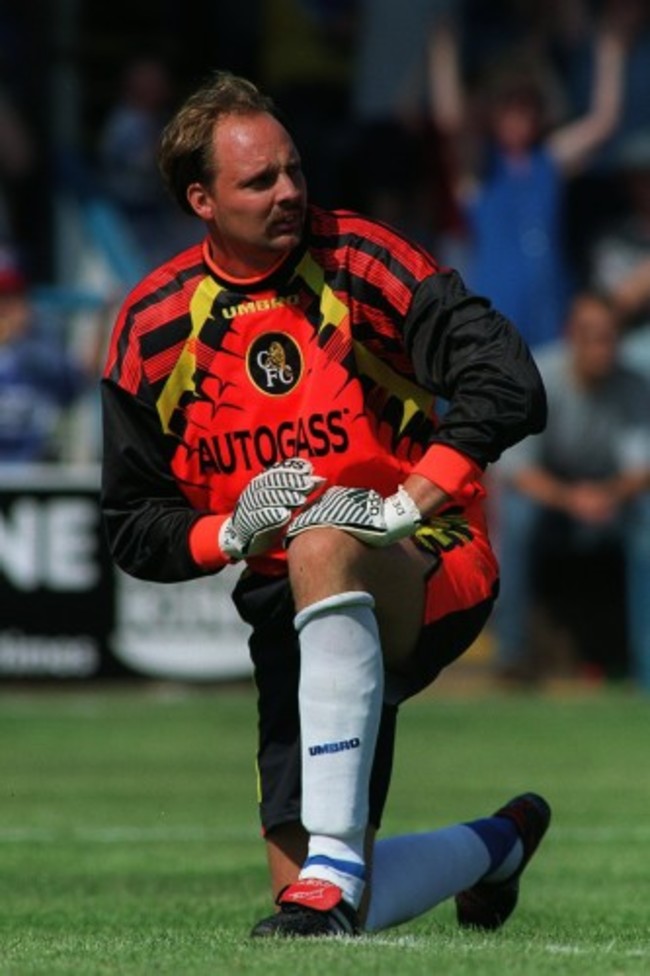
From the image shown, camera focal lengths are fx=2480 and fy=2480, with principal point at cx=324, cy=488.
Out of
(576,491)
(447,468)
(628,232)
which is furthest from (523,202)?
(447,468)

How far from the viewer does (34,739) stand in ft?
38.6

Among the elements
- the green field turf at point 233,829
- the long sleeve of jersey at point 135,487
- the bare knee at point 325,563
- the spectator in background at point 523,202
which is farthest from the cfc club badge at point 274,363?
the spectator in background at point 523,202

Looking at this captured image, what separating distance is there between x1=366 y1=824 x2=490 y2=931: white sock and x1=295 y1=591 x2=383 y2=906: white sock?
42cm

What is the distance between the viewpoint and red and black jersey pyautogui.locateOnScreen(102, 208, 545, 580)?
5.70 m

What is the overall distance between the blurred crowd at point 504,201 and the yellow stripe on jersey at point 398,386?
8.21 metres

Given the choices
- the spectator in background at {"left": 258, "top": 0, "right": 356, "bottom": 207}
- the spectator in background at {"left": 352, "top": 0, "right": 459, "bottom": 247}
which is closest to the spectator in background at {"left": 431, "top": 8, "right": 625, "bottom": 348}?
the spectator in background at {"left": 352, "top": 0, "right": 459, "bottom": 247}

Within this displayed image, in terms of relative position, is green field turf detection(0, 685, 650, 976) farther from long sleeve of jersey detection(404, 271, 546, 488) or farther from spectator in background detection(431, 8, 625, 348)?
spectator in background detection(431, 8, 625, 348)

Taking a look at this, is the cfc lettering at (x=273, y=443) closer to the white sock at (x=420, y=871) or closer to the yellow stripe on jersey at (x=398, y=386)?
the yellow stripe on jersey at (x=398, y=386)

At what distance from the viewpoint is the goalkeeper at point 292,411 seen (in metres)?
5.52

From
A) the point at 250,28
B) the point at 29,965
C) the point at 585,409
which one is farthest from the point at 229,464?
the point at 250,28

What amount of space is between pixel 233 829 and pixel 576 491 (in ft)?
19.2

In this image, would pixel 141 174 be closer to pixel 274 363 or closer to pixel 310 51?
pixel 310 51

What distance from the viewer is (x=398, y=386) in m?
5.82

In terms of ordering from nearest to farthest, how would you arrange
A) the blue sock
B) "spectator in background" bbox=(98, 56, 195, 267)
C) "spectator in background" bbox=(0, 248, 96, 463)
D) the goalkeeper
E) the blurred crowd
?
the goalkeeper
the blue sock
"spectator in background" bbox=(0, 248, 96, 463)
the blurred crowd
"spectator in background" bbox=(98, 56, 195, 267)
